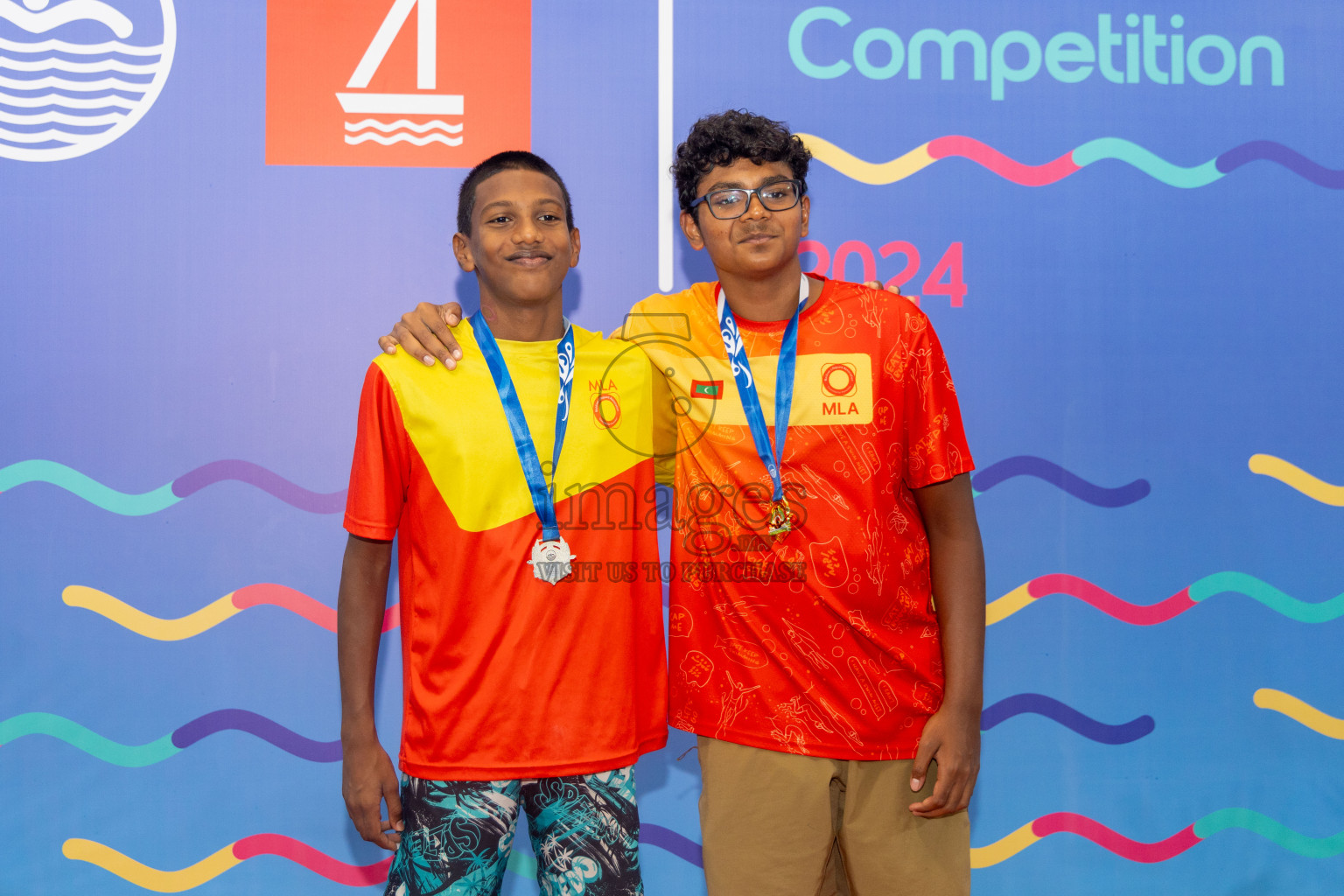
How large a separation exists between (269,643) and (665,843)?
4.23ft

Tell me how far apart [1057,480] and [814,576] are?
132 cm

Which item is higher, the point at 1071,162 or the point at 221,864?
the point at 1071,162

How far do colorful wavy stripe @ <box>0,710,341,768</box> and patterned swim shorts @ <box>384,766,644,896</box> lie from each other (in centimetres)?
97

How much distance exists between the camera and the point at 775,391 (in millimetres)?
1813

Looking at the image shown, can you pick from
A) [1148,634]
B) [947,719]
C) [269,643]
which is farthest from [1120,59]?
[269,643]

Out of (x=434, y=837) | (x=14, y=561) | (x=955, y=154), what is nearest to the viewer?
(x=434, y=837)

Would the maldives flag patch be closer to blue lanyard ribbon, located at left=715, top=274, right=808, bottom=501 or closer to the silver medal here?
blue lanyard ribbon, located at left=715, top=274, right=808, bottom=501

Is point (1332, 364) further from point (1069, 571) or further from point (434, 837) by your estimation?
point (434, 837)

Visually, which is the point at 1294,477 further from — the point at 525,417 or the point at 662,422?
the point at 525,417

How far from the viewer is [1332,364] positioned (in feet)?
9.17

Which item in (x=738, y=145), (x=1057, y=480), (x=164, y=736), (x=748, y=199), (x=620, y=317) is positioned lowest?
(x=164, y=736)

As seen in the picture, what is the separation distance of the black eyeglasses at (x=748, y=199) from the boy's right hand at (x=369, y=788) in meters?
1.27

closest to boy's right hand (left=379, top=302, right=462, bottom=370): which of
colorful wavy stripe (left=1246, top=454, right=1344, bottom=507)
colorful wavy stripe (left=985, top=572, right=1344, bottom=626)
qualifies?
colorful wavy stripe (left=985, top=572, right=1344, bottom=626)

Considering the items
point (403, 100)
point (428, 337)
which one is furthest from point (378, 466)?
point (403, 100)
